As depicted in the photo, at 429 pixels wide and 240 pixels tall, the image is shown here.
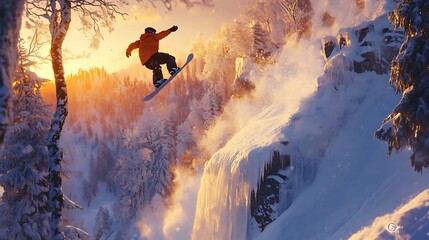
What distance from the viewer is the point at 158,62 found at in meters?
9.50

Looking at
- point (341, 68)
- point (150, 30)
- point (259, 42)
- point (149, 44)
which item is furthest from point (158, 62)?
point (259, 42)

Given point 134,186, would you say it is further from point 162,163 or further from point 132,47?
point 132,47

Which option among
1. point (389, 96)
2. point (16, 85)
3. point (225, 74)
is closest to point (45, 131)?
point (16, 85)

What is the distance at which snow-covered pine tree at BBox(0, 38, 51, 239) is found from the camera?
11969 millimetres

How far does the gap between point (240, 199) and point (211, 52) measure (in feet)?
135

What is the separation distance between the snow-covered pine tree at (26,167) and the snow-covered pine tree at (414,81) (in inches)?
405

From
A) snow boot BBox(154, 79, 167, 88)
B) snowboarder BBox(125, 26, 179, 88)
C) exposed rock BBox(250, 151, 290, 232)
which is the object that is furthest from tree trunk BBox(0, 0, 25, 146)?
exposed rock BBox(250, 151, 290, 232)

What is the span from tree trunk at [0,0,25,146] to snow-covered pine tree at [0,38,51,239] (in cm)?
1032

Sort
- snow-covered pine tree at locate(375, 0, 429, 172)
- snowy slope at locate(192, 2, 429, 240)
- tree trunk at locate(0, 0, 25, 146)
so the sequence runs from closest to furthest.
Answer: tree trunk at locate(0, 0, 25, 146) → snow-covered pine tree at locate(375, 0, 429, 172) → snowy slope at locate(192, 2, 429, 240)

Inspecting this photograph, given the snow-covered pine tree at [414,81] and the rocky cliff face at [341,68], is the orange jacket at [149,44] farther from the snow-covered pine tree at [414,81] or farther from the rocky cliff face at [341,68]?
the rocky cliff face at [341,68]

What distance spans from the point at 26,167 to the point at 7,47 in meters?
10.9

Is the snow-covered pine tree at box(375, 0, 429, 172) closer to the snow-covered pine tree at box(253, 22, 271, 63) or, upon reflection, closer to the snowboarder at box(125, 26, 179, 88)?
the snowboarder at box(125, 26, 179, 88)

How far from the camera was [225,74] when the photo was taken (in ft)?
177

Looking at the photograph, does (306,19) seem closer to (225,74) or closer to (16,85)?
(225,74)
